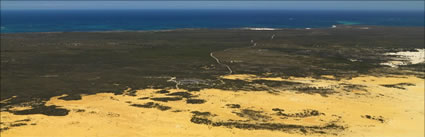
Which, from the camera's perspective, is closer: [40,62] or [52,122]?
[52,122]

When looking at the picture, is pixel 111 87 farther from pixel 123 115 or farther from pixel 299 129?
pixel 299 129

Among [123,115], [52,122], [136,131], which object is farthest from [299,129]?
[52,122]

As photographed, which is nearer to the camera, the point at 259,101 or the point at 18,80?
the point at 259,101

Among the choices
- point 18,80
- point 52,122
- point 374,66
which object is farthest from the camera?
point 374,66

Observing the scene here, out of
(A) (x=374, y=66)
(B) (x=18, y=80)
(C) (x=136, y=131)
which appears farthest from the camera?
(A) (x=374, y=66)

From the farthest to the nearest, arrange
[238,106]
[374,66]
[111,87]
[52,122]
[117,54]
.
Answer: [117,54] → [374,66] → [111,87] → [238,106] → [52,122]

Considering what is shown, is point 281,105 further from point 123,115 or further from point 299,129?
point 123,115

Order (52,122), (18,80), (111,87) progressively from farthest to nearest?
(18,80) → (111,87) → (52,122)

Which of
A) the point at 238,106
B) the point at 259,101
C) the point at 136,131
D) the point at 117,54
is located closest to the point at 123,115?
the point at 136,131

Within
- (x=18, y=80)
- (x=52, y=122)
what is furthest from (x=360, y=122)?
(x=18, y=80)
